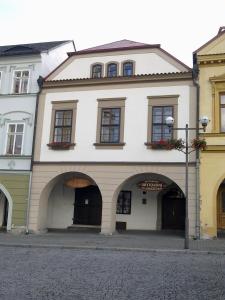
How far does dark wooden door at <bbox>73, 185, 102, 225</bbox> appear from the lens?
2278 cm

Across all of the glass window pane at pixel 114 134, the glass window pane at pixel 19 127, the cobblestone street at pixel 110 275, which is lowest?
the cobblestone street at pixel 110 275

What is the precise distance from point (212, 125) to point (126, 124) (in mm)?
4200

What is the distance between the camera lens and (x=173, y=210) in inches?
883

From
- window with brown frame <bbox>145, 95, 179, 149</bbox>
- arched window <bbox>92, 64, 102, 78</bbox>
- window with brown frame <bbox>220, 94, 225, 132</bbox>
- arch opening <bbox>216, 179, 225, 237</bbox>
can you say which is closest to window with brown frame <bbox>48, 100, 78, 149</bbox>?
arched window <bbox>92, 64, 102, 78</bbox>

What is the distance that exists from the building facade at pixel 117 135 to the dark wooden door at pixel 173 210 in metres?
0.06

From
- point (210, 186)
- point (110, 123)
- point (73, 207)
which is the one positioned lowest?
point (73, 207)

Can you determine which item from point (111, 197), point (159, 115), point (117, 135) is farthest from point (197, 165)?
point (111, 197)

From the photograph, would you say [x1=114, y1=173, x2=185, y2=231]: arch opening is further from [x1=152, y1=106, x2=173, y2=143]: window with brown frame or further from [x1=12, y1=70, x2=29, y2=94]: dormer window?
[x1=12, y1=70, x2=29, y2=94]: dormer window

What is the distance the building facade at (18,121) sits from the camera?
67.6 feet

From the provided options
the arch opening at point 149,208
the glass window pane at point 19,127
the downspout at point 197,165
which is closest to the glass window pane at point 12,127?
the glass window pane at point 19,127

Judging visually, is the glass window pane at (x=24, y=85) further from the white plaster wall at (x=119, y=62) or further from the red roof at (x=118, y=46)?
the red roof at (x=118, y=46)

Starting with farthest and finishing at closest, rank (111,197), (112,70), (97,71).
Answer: (97,71), (112,70), (111,197)

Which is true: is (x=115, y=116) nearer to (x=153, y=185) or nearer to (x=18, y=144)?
(x=153, y=185)

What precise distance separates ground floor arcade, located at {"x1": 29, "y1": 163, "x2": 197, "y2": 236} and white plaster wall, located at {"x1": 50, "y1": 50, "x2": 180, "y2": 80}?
16.3ft
